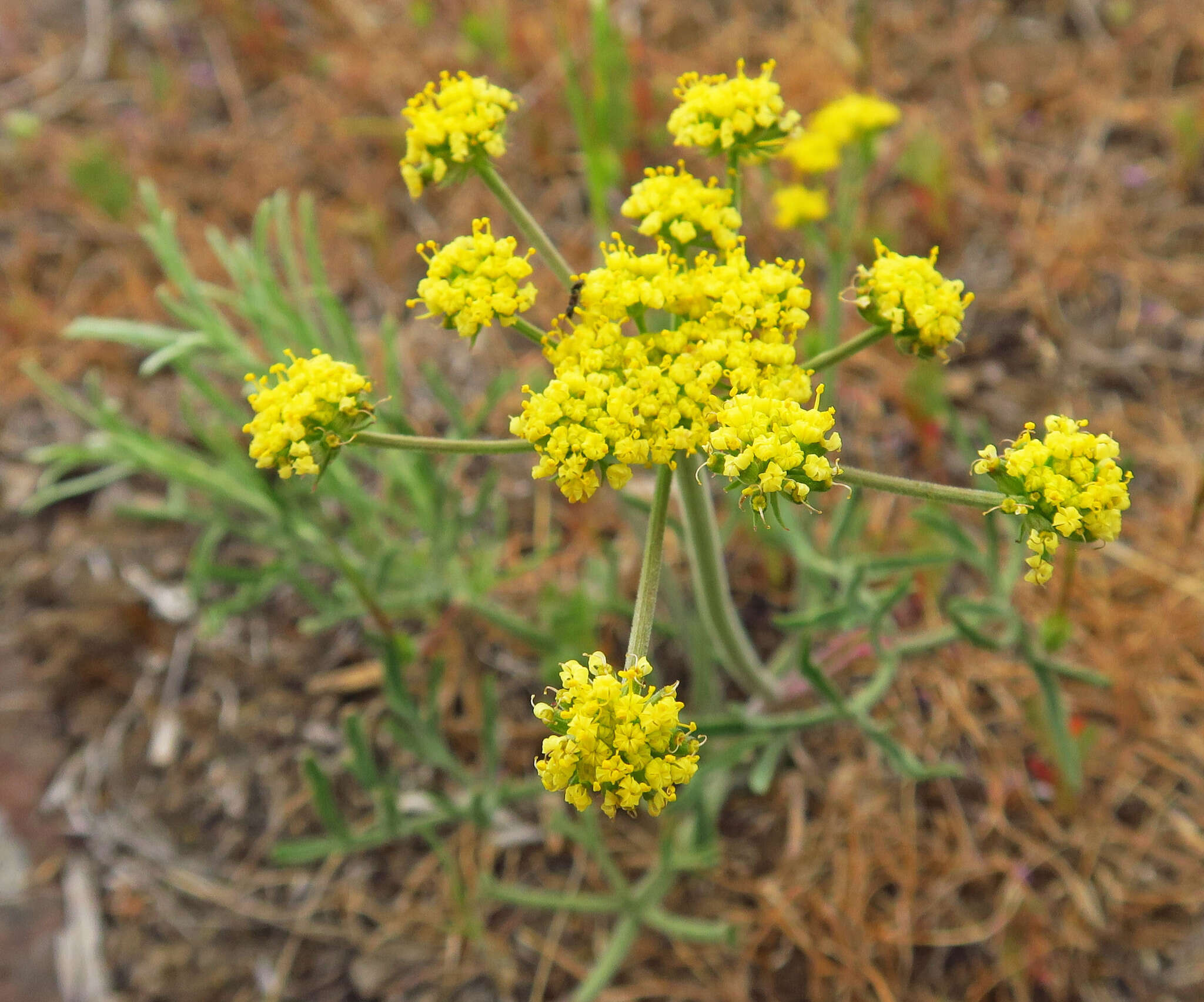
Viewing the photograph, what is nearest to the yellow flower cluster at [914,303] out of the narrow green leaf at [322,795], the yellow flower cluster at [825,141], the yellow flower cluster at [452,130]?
the yellow flower cluster at [452,130]

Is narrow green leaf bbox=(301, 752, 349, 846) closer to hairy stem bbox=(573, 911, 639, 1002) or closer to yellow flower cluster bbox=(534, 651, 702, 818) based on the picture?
hairy stem bbox=(573, 911, 639, 1002)

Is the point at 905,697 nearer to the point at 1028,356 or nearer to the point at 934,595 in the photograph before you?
the point at 934,595

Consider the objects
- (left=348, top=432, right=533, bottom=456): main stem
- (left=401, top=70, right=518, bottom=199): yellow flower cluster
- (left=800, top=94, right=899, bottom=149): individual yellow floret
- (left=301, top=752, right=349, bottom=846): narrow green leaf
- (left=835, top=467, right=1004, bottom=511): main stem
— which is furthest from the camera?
(left=800, top=94, right=899, bottom=149): individual yellow floret

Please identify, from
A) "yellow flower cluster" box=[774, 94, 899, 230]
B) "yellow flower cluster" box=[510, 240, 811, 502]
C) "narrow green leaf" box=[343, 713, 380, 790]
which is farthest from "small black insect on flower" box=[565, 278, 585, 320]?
"yellow flower cluster" box=[774, 94, 899, 230]

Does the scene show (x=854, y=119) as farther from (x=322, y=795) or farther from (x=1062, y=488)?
(x=322, y=795)

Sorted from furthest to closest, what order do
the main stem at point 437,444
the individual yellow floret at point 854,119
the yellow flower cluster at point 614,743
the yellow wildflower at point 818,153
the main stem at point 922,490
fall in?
1. the yellow wildflower at point 818,153
2. the individual yellow floret at point 854,119
3. the main stem at point 437,444
4. the main stem at point 922,490
5. the yellow flower cluster at point 614,743

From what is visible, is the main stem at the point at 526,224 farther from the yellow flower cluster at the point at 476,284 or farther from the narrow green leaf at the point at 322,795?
the narrow green leaf at the point at 322,795

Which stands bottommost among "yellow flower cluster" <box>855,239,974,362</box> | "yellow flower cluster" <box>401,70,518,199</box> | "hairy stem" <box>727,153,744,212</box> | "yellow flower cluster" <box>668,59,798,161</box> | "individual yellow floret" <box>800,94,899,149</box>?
"individual yellow floret" <box>800,94,899,149</box>
